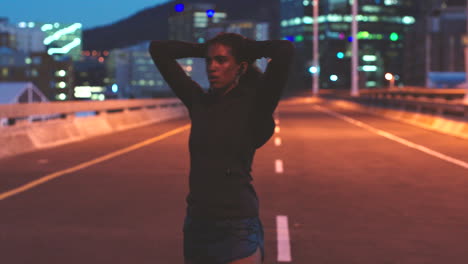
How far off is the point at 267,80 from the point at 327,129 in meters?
24.9

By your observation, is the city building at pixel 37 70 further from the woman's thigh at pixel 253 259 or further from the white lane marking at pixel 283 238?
the woman's thigh at pixel 253 259

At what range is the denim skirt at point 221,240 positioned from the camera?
3254 mm

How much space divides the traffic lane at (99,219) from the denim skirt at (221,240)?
129 inches

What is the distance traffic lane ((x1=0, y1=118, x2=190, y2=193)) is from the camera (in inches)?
501

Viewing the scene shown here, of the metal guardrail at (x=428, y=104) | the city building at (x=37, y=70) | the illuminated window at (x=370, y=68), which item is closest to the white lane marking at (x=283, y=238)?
the metal guardrail at (x=428, y=104)

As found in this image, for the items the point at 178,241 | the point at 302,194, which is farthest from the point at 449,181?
the point at 178,241

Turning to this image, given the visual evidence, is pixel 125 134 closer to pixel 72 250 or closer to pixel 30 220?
pixel 30 220

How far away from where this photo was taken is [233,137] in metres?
3.35

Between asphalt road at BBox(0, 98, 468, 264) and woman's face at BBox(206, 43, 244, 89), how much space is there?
3.46 meters

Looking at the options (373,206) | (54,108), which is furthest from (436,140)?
(373,206)

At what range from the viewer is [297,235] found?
7801mm

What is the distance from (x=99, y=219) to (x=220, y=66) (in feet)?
18.5

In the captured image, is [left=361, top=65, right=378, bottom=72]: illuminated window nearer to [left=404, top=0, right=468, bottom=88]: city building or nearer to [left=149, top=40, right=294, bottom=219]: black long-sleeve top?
[left=404, top=0, right=468, bottom=88]: city building

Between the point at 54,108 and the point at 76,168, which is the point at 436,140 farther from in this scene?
the point at 76,168
